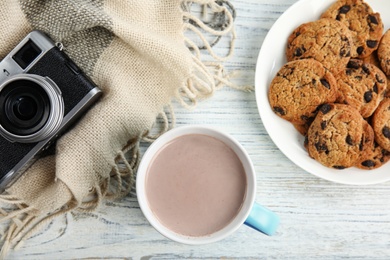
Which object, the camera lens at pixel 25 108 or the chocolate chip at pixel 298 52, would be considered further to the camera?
the chocolate chip at pixel 298 52

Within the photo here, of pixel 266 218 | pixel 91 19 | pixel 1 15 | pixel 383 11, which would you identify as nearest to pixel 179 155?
pixel 266 218

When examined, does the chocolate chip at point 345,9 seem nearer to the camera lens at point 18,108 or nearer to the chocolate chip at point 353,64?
the chocolate chip at point 353,64

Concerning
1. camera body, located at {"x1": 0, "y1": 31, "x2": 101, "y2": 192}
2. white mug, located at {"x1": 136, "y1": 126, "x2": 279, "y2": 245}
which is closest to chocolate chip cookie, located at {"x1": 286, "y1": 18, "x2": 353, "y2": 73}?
white mug, located at {"x1": 136, "y1": 126, "x2": 279, "y2": 245}

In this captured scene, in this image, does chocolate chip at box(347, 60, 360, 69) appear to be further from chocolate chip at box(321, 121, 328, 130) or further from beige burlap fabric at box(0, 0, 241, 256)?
beige burlap fabric at box(0, 0, 241, 256)

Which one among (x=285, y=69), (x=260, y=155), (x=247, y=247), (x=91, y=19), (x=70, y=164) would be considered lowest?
(x=247, y=247)

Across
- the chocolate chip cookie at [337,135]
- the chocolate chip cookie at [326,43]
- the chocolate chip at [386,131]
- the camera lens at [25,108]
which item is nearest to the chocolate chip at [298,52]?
the chocolate chip cookie at [326,43]

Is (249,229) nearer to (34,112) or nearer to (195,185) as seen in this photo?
(195,185)

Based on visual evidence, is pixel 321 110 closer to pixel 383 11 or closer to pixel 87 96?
pixel 383 11
